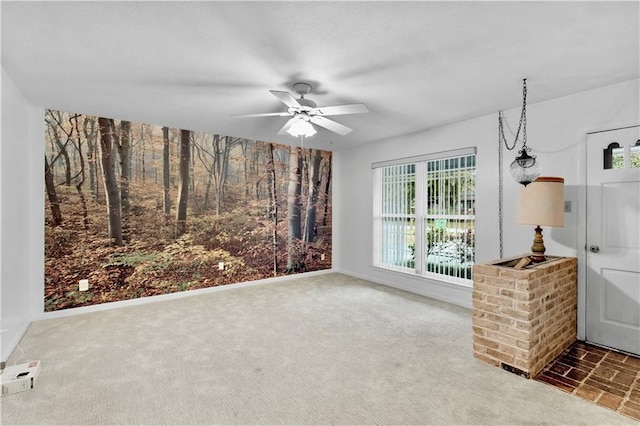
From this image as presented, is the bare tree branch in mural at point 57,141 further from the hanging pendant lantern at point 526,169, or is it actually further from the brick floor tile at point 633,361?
the brick floor tile at point 633,361

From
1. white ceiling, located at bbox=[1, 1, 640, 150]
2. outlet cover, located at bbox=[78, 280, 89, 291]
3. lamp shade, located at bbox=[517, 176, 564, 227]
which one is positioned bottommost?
outlet cover, located at bbox=[78, 280, 89, 291]

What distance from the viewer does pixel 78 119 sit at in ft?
13.0

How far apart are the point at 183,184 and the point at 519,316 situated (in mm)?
4419

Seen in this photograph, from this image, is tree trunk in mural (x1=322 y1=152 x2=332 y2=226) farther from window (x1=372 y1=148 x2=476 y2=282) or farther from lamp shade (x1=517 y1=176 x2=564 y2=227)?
lamp shade (x1=517 y1=176 x2=564 y2=227)

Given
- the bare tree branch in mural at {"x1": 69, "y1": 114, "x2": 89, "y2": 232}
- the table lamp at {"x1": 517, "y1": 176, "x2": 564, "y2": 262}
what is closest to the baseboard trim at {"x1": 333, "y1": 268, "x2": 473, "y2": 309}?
the table lamp at {"x1": 517, "y1": 176, "x2": 564, "y2": 262}

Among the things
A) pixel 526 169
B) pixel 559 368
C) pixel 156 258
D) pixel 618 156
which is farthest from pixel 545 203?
pixel 156 258

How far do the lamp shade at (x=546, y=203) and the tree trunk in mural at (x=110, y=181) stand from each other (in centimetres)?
480

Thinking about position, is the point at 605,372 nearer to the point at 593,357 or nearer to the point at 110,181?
the point at 593,357

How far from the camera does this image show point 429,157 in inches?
177

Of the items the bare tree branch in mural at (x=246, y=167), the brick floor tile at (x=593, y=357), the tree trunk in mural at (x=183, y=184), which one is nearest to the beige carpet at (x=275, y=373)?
the brick floor tile at (x=593, y=357)

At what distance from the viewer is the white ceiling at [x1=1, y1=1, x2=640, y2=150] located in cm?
187

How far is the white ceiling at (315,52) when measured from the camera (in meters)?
1.87

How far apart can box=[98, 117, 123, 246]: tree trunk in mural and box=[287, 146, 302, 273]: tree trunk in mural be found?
264 cm

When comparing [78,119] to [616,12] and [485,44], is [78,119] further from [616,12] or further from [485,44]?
[616,12]
